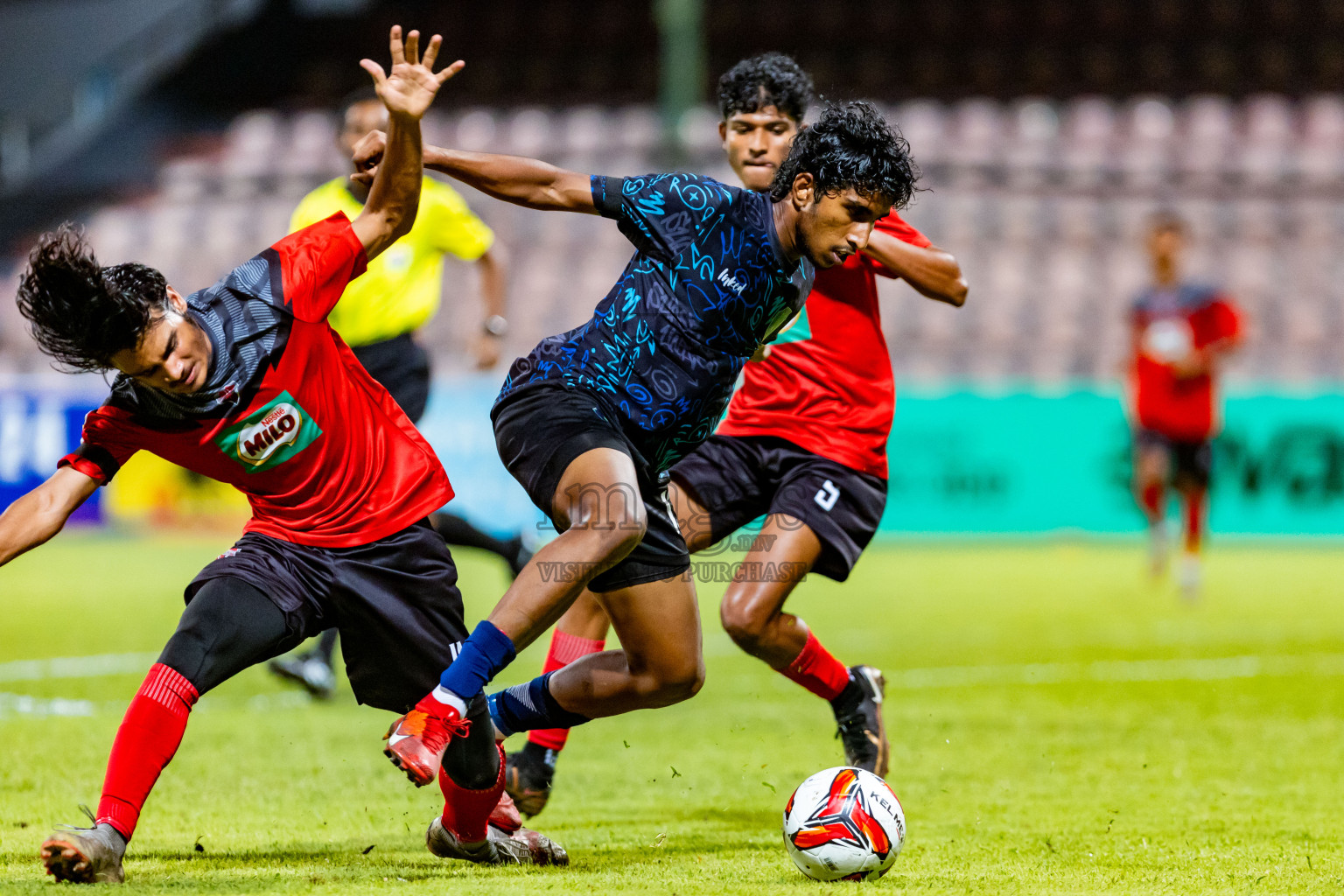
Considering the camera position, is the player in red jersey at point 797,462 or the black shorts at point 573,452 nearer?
the black shorts at point 573,452

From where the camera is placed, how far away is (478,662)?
3359mm

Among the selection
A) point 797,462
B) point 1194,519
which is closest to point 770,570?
point 797,462

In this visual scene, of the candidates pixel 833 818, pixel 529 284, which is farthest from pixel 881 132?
pixel 529 284

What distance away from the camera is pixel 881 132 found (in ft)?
12.5

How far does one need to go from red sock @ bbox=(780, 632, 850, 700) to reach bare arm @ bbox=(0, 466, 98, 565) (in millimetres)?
2089

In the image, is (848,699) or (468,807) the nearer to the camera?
(468,807)

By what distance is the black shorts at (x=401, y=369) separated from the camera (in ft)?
19.9

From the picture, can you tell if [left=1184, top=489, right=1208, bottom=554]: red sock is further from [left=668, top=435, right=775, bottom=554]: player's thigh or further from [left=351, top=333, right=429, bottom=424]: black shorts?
[left=668, top=435, right=775, bottom=554]: player's thigh

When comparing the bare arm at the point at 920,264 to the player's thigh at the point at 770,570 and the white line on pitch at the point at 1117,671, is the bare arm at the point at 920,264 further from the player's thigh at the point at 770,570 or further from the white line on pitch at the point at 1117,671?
the white line on pitch at the point at 1117,671

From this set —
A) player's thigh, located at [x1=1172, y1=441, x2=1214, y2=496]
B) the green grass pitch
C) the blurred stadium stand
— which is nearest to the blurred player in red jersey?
player's thigh, located at [x1=1172, y1=441, x2=1214, y2=496]

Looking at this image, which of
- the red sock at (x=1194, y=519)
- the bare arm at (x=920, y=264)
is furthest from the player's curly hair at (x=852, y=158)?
the red sock at (x=1194, y=519)

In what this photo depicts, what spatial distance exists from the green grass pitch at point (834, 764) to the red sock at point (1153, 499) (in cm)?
173

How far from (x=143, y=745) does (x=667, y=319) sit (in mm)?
1512

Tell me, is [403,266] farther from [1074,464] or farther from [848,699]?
[1074,464]
